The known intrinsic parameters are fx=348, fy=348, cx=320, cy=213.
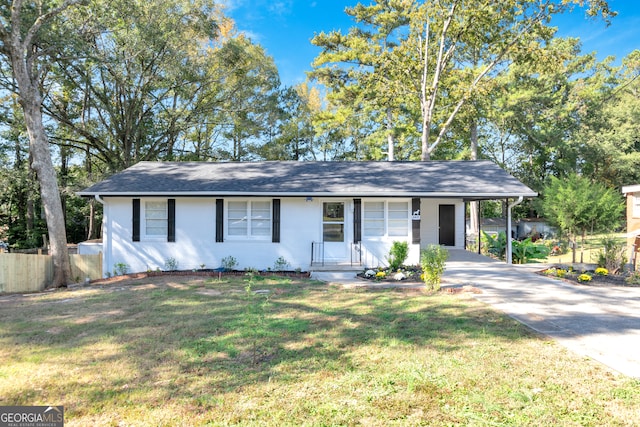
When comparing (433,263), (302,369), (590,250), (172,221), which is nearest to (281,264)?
(172,221)

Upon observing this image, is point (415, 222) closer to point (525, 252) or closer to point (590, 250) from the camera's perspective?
point (525, 252)

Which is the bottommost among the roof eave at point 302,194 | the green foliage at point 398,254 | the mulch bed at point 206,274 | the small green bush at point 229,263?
the mulch bed at point 206,274

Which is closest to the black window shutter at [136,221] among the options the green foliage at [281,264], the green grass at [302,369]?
the green foliage at [281,264]

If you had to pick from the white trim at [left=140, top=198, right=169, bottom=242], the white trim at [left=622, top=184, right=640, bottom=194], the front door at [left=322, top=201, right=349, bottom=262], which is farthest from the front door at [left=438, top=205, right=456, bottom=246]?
the white trim at [left=140, top=198, right=169, bottom=242]

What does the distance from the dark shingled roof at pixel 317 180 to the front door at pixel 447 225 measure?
232cm

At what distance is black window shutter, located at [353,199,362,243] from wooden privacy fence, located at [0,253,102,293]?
8.99m

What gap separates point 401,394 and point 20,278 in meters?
10.9

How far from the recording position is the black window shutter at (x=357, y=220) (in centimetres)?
1114

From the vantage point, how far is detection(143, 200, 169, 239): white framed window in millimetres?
11266

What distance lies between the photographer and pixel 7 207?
23.8 meters

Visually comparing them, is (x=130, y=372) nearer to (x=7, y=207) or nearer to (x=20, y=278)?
(x=20, y=278)

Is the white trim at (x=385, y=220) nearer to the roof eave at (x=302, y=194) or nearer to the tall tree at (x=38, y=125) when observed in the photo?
the roof eave at (x=302, y=194)

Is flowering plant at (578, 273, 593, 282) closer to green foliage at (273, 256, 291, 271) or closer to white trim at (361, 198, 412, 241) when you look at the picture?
white trim at (361, 198, 412, 241)

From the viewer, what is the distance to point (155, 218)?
11.3m
